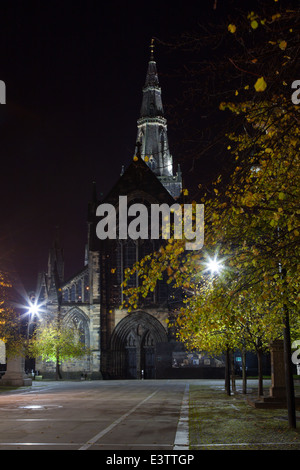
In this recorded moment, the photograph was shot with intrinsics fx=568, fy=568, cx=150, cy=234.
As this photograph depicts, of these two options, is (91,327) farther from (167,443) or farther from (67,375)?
(167,443)

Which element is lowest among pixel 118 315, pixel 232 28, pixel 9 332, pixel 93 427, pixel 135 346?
pixel 93 427

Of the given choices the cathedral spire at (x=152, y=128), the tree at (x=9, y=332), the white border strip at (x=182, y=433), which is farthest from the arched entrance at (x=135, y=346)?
the white border strip at (x=182, y=433)

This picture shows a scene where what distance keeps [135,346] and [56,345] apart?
7.96m

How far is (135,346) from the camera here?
2047 inches

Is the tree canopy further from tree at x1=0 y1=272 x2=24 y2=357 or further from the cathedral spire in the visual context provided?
the cathedral spire

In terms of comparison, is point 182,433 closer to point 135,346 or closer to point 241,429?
point 241,429

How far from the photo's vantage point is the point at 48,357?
50188mm

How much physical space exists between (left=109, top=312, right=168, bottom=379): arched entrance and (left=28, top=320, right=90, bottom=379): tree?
330cm

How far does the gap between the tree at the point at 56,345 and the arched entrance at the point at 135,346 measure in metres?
3.30

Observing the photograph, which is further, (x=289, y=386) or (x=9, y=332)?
(x=9, y=332)

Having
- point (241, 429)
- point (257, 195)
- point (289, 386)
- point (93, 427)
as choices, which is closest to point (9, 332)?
point (93, 427)

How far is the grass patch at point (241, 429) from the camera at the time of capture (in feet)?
37.0

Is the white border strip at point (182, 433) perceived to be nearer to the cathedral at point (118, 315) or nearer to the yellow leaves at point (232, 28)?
the yellow leaves at point (232, 28)

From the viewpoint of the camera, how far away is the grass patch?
11263mm
